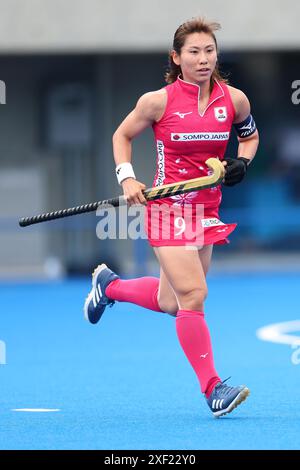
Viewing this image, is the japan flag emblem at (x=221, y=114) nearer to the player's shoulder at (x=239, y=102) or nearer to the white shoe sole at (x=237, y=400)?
the player's shoulder at (x=239, y=102)

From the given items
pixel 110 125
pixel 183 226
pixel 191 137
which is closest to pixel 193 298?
pixel 183 226

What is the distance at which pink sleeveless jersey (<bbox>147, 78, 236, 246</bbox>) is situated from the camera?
719 centimetres

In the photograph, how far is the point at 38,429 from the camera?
660 cm

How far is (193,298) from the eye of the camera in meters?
7.09

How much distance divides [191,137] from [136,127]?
321 millimetres

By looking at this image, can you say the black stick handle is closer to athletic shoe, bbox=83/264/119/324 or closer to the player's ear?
the player's ear

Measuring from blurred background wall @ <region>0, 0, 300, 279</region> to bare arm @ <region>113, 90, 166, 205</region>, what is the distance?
409 inches

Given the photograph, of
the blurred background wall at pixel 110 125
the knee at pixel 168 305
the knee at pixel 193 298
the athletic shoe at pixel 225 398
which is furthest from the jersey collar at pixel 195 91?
the blurred background wall at pixel 110 125

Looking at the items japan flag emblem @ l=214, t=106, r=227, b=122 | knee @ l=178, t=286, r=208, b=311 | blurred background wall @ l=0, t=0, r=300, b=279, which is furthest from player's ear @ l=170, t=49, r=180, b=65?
blurred background wall @ l=0, t=0, r=300, b=279

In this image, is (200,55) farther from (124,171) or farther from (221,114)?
(124,171)

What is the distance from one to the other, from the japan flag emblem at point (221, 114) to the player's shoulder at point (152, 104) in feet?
0.95
